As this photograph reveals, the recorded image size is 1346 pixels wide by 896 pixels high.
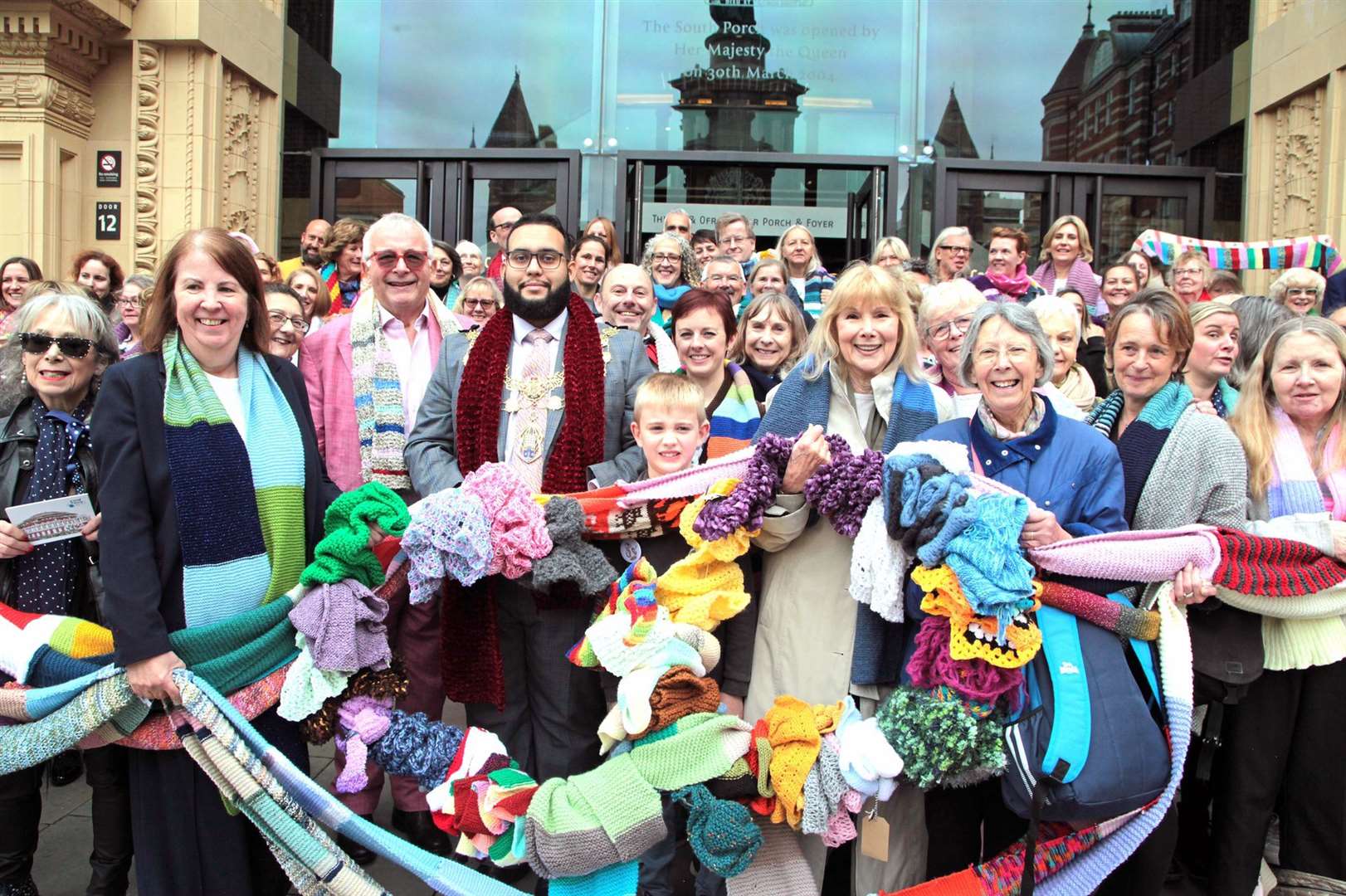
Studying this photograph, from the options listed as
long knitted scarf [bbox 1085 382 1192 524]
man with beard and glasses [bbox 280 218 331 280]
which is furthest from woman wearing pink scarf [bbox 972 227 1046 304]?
man with beard and glasses [bbox 280 218 331 280]

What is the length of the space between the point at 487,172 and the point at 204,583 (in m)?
8.53

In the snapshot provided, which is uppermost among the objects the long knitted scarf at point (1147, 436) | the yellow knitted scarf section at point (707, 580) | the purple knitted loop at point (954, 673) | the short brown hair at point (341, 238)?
the short brown hair at point (341, 238)

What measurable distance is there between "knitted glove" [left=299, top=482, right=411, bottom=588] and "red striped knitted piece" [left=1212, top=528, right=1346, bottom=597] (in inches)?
94.6

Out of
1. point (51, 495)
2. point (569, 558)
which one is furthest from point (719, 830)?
point (51, 495)

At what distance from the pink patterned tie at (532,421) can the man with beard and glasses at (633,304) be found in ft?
4.12

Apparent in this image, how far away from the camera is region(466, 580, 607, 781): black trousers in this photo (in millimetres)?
3424

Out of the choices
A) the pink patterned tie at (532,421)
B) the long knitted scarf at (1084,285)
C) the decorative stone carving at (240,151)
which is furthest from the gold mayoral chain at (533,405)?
the decorative stone carving at (240,151)

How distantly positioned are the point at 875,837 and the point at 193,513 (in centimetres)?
212

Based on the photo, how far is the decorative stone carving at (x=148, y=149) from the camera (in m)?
9.41

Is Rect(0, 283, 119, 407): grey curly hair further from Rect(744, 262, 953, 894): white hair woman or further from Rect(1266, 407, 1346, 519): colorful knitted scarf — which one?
Rect(1266, 407, 1346, 519): colorful knitted scarf

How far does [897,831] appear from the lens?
316 centimetres

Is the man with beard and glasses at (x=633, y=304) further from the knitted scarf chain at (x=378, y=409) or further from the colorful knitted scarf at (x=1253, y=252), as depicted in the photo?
the colorful knitted scarf at (x=1253, y=252)

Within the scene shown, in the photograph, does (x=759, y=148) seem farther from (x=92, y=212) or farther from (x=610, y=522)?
(x=610, y=522)

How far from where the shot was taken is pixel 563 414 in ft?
12.1
